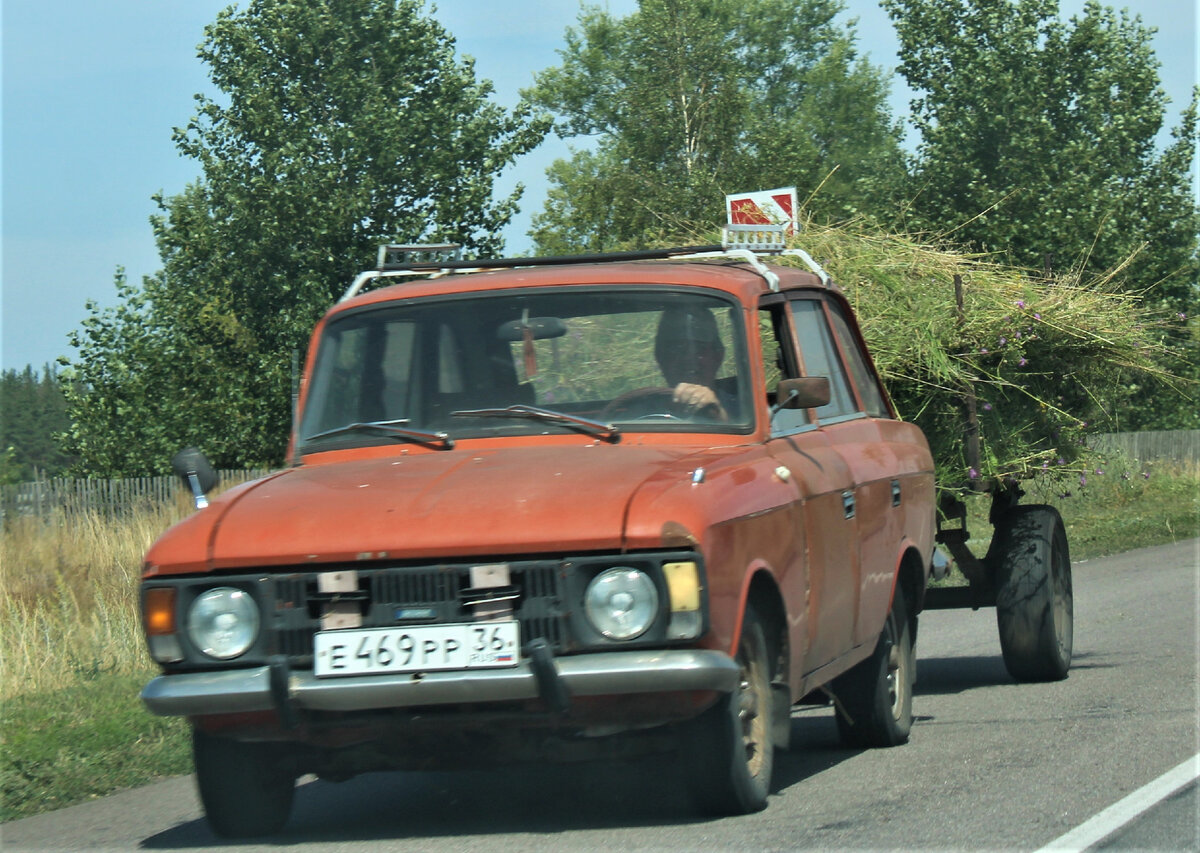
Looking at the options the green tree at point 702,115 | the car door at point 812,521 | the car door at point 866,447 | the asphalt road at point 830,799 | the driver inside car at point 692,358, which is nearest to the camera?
the asphalt road at point 830,799

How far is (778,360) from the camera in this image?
6.55 meters

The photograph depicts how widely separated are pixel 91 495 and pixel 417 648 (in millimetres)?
23579

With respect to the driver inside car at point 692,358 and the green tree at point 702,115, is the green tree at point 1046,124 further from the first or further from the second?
the driver inside car at point 692,358

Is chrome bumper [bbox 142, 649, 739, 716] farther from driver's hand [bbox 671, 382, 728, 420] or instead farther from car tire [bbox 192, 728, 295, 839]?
driver's hand [bbox 671, 382, 728, 420]

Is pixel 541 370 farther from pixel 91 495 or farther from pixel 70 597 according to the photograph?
pixel 91 495

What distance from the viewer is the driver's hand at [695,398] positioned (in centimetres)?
586

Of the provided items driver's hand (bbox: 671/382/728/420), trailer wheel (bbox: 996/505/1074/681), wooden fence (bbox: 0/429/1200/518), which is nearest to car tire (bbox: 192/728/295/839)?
driver's hand (bbox: 671/382/728/420)

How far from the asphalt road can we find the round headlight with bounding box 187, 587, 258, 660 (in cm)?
71

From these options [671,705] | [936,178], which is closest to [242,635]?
[671,705]

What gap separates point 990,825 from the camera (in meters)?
5.10

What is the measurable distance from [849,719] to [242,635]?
296 cm

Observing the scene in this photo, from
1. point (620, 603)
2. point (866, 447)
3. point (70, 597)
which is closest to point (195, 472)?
point (620, 603)

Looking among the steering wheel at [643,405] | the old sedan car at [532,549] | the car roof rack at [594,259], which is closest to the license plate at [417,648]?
the old sedan car at [532,549]

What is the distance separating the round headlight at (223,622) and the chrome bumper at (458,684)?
106mm
